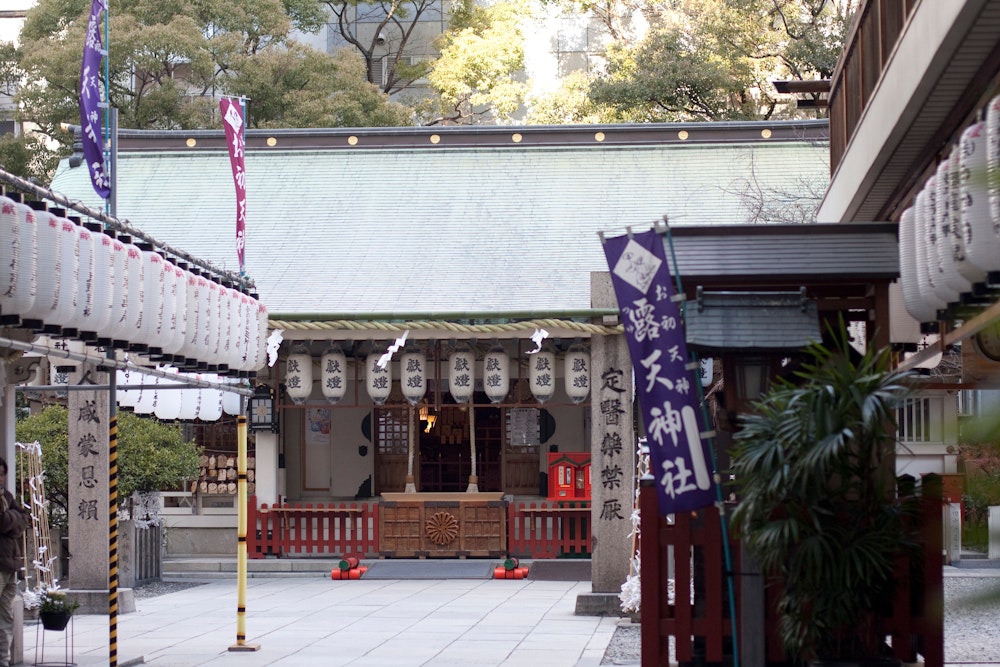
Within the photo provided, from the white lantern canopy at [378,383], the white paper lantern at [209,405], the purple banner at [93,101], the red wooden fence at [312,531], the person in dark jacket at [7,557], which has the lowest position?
the red wooden fence at [312,531]

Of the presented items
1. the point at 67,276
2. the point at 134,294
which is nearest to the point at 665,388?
the point at 67,276

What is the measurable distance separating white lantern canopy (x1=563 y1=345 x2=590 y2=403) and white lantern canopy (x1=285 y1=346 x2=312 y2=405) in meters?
4.13

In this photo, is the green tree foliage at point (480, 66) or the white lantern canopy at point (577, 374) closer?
the white lantern canopy at point (577, 374)

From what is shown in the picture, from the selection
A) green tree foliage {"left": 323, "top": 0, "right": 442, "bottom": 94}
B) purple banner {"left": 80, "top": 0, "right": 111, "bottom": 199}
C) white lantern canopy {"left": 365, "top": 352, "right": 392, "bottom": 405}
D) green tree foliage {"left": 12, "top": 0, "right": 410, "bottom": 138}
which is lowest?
white lantern canopy {"left": 365, "top": 352, "right": 392, "bottom": 405}

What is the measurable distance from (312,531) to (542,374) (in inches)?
185

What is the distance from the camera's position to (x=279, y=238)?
22953 mm

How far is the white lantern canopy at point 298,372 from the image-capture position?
66.3ft

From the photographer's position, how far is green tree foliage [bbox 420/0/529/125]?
35344 millimetres

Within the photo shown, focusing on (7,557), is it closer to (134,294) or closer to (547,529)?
(134,294)

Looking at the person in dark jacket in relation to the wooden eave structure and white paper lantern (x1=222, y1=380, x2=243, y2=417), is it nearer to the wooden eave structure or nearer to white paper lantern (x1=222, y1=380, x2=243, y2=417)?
the wooden eave structure

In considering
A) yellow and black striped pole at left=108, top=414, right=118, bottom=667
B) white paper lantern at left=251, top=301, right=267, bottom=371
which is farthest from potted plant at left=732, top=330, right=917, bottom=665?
white paper lantern at left=251, top=301, right=267, bottom=371

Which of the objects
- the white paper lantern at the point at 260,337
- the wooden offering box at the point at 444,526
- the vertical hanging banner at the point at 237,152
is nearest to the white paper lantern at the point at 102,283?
the white paper lantern at the point at 260,337

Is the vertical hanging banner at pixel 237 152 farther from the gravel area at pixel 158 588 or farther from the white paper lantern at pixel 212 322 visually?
the gravel area at pixel 158 588

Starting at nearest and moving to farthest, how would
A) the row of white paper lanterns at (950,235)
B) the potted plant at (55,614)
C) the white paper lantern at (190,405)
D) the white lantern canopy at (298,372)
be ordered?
the row of white paper lanterns at (950,235), the potted plant at (55,614), the white lantern canopy at (298,372), the white paper lantern at (190,405)
